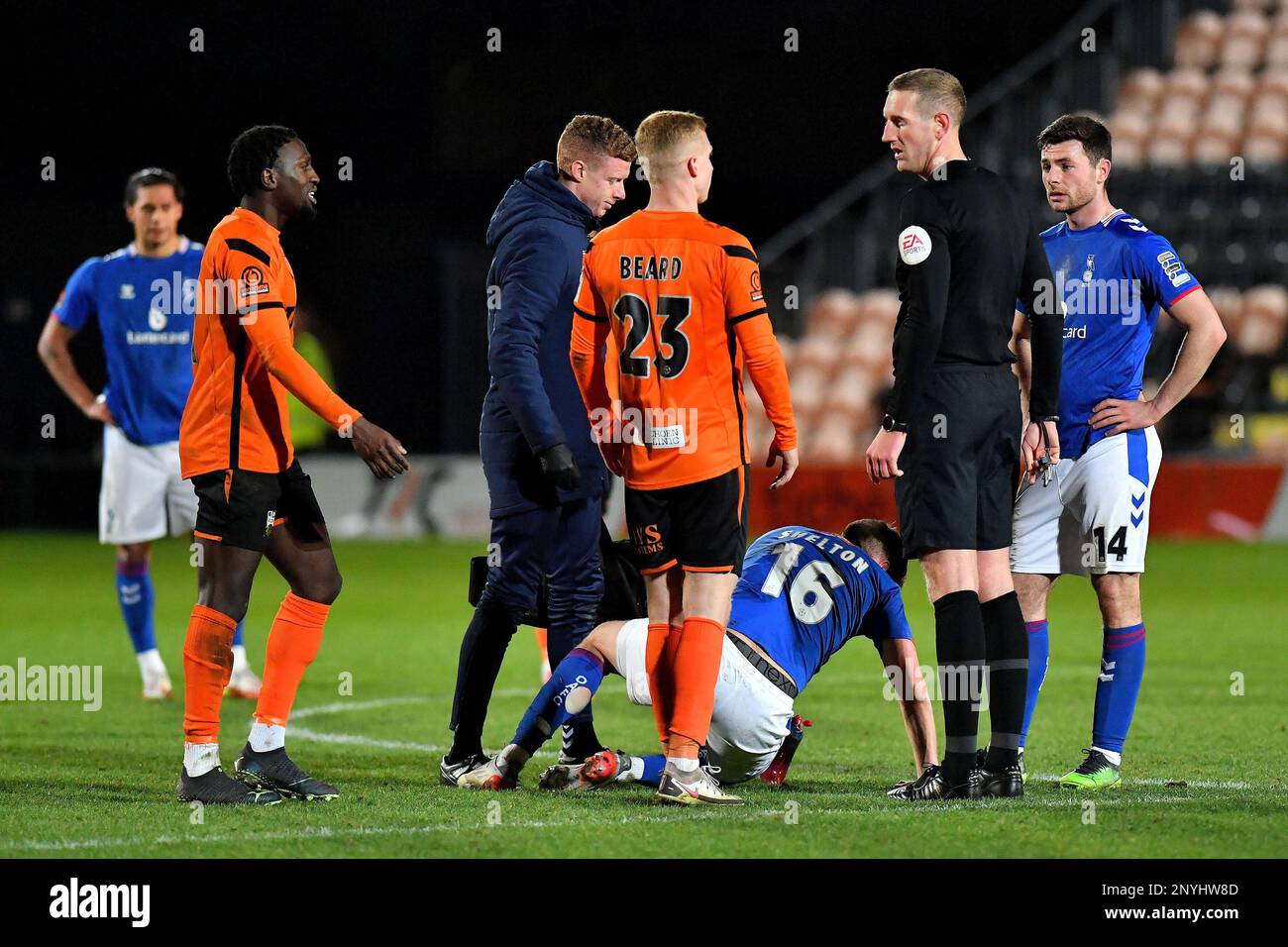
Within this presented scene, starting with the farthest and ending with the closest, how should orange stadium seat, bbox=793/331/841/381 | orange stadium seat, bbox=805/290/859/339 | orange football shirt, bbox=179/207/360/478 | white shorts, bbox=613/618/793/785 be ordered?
orange stadium seat, bbox=805/290/859/339 → orange stadium seat, bbox=793/331/841/381 → white shorts, bbox=613/618/793/785 → orange football shirt, bbox=179/207/360/478

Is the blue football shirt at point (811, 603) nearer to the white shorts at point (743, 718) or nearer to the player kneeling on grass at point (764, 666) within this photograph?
the player kneeling on grass at point (764, 666)

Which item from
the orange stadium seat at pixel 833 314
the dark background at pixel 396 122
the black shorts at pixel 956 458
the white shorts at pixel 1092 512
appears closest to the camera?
the black shorts at pixel 956 458

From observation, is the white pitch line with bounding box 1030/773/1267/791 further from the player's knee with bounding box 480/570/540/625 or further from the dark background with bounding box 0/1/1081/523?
the dark background with bounding box 0/1/1081/523

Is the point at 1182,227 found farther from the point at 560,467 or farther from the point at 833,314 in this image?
the point at 560,467

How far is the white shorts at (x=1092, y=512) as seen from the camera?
18.4 feet

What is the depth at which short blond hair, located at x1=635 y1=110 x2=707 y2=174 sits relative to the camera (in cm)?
502

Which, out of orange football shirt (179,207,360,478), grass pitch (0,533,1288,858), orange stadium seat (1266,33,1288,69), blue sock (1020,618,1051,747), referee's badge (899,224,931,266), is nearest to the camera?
grass pitch (0,533,1288,858)

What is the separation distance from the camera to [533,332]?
17.9 feet

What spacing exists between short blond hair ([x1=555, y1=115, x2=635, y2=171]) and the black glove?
99 centimetres

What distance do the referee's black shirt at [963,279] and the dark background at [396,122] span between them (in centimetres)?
1513

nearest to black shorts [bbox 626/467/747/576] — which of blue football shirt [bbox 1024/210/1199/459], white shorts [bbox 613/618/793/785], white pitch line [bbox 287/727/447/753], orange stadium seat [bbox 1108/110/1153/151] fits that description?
white shorts [bbox 613/618/793/785]

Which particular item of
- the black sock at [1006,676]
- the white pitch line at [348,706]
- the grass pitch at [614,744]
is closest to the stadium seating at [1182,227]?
the grass pitch at [614,744]
